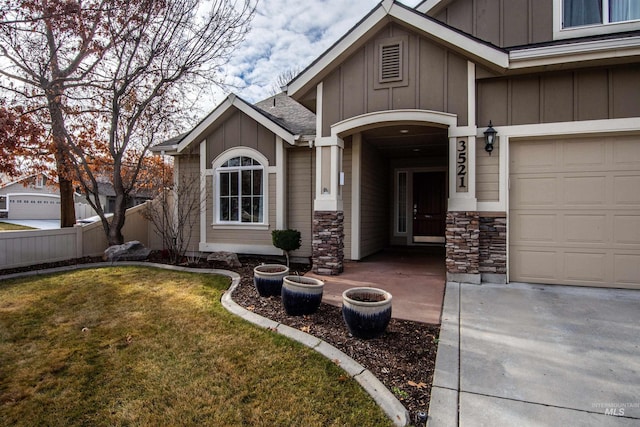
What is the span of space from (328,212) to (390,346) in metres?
3.45

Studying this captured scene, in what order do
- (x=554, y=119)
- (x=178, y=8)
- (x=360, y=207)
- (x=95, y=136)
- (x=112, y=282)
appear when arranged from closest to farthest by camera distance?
(x=554, y=119) → (x=112, y=282) → (x=360, y=207) → (x=178, y=8) → (x=95, y=136)

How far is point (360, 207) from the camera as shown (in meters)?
7.77

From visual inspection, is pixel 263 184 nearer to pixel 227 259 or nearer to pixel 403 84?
pixel 227 259

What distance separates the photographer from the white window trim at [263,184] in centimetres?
812

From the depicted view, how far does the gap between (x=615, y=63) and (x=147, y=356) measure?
7.38 metres

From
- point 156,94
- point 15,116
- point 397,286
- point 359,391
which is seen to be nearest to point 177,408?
point 359,391

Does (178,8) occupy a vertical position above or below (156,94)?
above

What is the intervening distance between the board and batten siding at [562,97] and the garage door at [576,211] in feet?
1.41

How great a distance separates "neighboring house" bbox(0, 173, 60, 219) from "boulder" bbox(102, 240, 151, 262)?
2318 cm

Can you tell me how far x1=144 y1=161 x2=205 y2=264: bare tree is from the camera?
27.2 feet

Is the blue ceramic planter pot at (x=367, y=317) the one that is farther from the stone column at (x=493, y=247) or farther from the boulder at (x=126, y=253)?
the boulder at (x=126, y=253)

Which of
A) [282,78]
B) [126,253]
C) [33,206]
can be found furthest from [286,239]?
[33,206]

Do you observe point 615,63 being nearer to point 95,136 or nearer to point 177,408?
point 177,408

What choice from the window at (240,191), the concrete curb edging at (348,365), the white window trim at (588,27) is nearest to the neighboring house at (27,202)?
the window at (240,191)
